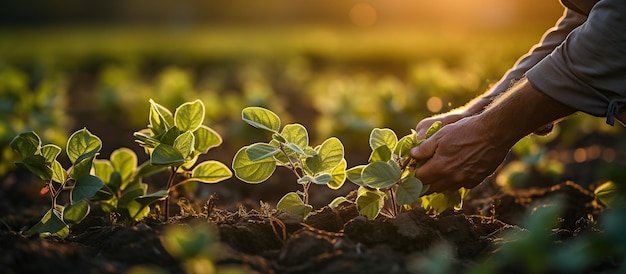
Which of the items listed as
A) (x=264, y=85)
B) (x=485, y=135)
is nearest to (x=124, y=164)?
(x=485, y=135)

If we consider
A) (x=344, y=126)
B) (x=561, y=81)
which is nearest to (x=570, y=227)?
(x=561, y=81)

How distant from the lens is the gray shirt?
1.78m

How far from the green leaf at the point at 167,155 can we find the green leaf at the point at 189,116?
11cm

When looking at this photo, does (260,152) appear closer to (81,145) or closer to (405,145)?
(405,145)

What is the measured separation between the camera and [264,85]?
25.2 ft

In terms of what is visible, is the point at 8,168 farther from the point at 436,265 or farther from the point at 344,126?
the point at 436,265

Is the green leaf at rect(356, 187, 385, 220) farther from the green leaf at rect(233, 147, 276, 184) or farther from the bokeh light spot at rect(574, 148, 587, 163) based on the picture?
the bokeh light spot at rect(574, 148, 587, 163)

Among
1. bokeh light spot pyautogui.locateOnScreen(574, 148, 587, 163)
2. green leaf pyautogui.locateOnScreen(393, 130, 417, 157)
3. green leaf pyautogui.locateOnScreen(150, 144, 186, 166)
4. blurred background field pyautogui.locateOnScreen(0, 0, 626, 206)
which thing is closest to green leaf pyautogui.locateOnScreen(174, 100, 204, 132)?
green leaf pyautogui.locateOnScreen(150, 144, 186, 166)

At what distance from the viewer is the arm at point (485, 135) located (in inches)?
73.9

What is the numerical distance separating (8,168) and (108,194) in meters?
1.86

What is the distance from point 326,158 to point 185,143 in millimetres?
390

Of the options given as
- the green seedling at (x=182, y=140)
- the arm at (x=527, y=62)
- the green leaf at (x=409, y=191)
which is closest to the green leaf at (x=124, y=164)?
the green seedling at (x=182, y=140)

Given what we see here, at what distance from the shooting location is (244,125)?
469 cm

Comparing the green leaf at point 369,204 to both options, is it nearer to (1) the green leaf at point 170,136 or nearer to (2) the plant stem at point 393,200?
(2) the plant stem at point 393,200
